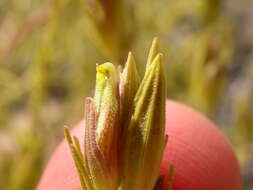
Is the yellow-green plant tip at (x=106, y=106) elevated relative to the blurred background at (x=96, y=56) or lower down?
lower down

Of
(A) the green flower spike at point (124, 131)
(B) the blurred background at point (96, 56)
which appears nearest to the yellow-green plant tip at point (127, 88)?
(A) the green flower spike at point (124, 131)

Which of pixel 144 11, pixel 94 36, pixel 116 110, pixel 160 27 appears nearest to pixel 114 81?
pixel 116 110

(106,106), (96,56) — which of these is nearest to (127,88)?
(106,106)

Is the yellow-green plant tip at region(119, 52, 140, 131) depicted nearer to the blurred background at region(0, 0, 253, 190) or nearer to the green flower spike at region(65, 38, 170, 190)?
the green flower spike at region(65, 38, 170, 190)

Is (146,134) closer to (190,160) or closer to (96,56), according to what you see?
(190,160)

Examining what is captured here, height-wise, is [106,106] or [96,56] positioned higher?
[96,56]

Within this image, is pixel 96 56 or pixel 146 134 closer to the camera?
pixel 146 134

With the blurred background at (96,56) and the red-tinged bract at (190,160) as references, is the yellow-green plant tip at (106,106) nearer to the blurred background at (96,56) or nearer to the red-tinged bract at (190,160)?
the red-tinged bract at (190,160)

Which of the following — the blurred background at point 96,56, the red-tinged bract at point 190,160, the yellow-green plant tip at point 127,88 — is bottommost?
the red-tinged bract at point 190,160

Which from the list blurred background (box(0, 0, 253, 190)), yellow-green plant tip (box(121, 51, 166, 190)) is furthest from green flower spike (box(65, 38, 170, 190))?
blurred background (box(0, 0, 253, 190))
